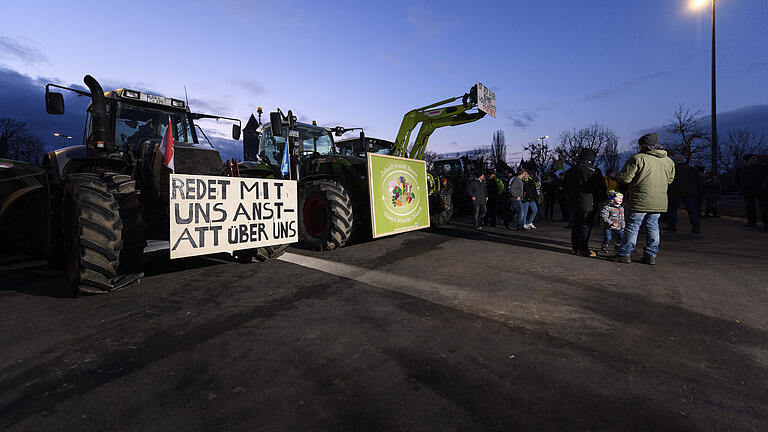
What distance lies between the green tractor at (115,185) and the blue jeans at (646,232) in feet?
18.1

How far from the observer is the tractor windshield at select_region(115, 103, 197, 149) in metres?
5.03

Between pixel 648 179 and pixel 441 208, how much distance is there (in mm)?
5153

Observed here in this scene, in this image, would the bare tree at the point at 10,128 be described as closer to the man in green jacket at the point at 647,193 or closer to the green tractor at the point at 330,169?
the green tractor at the point at 330,169

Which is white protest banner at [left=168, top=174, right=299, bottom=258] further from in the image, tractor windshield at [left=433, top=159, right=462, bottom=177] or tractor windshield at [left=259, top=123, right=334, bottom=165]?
tractor windshield at [left=433, top=159, right=462, bottom=177]

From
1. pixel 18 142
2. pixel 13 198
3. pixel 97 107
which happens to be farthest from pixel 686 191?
pixel 18 142

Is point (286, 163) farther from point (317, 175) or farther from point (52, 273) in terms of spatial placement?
point (52, 273)

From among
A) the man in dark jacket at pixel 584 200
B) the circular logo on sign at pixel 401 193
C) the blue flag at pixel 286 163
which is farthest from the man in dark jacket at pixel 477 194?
the blue flag at pixel 286 163

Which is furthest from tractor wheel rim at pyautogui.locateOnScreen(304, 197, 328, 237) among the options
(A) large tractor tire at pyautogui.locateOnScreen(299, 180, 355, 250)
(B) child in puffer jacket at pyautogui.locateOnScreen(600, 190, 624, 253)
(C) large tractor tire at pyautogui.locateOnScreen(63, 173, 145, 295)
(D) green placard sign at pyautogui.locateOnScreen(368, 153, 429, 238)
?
(B) child in puffer jacket at pyautogui.locateOnScreen(600, 190, 624, 253)

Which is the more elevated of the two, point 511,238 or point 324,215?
point 324,215

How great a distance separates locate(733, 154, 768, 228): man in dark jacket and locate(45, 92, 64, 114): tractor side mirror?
14570 millimetres

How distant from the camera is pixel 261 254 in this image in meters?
5.06

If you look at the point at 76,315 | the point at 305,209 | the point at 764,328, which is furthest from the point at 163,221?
the point at 764,328

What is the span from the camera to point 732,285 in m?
3.86

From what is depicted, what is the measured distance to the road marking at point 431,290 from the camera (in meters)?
3.14
